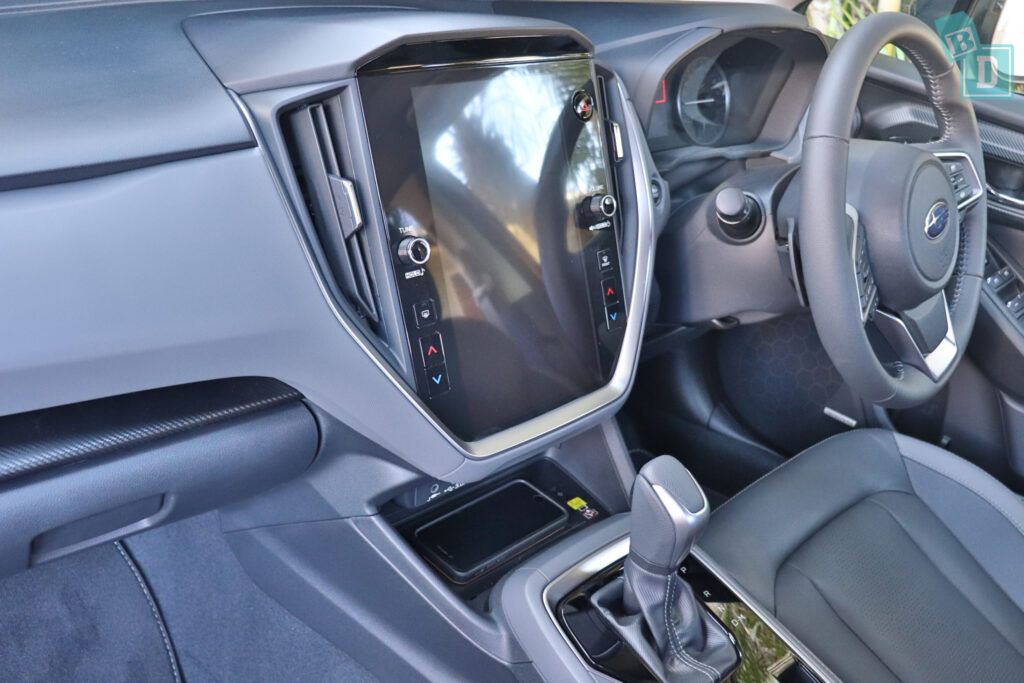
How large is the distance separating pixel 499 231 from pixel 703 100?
695 millimetres

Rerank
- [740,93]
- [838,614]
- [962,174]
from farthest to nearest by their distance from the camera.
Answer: [740,93] → [962,174] → [838,614]

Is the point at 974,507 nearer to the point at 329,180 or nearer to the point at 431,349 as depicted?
the point at 431,349

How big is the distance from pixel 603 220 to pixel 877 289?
37 cm

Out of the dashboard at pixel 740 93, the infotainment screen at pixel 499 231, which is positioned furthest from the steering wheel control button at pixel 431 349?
the dashboard at pixel 740 93

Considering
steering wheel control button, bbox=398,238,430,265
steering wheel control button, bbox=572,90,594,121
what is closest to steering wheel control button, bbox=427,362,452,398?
steering wheel control button, bbox=398,238,430,265

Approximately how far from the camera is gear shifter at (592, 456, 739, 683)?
34.0 inches

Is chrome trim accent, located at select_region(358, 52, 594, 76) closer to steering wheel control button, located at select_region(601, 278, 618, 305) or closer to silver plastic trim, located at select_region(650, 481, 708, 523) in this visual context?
steering wheel control button, located at select_region(601, 278, 618, 305)

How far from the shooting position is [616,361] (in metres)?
1.17

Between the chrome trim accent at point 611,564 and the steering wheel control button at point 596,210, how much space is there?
41 cm

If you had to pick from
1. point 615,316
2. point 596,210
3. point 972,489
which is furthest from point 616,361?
point 972,489

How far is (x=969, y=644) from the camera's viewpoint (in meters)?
1.04

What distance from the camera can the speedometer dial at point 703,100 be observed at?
4.84ft

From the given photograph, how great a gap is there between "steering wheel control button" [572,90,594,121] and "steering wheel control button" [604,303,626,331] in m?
0.24

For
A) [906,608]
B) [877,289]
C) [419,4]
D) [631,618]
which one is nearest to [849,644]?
[906,608]
